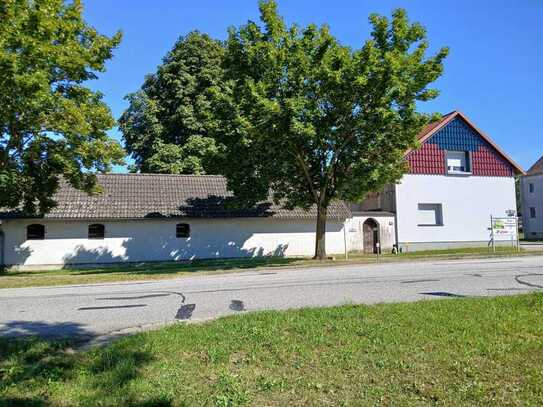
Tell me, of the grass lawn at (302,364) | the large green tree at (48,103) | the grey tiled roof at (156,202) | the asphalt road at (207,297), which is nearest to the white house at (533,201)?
the grey tiled roof at (156,202)

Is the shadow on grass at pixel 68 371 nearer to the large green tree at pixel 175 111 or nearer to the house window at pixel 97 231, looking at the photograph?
the house window at pixel 97 231

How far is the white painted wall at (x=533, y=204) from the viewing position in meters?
49.0

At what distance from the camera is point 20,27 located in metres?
16.5

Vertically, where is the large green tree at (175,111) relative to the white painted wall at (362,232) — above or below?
above

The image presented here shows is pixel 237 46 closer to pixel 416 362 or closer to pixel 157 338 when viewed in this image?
pixel 157 338

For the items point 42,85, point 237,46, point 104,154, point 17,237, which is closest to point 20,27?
point 42,85

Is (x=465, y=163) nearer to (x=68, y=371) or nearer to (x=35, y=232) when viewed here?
(x=35, y=232)

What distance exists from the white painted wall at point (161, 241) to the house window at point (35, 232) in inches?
8.5

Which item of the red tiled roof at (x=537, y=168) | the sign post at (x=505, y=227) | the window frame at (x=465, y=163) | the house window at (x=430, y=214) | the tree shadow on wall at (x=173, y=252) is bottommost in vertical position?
the tree shadow on wall at (x=173, y=252)

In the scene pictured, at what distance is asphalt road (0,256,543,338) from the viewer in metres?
8.62

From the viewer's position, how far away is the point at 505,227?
28297 mm

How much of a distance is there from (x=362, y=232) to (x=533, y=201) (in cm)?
2828

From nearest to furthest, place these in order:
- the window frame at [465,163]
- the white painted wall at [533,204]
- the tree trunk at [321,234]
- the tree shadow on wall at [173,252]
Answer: the tree trunk at [321,234]
the tree shadow on wall at [173,252]
the window frame at [465,163]
the white painted wall at [533,204]

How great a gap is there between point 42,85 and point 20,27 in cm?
221
